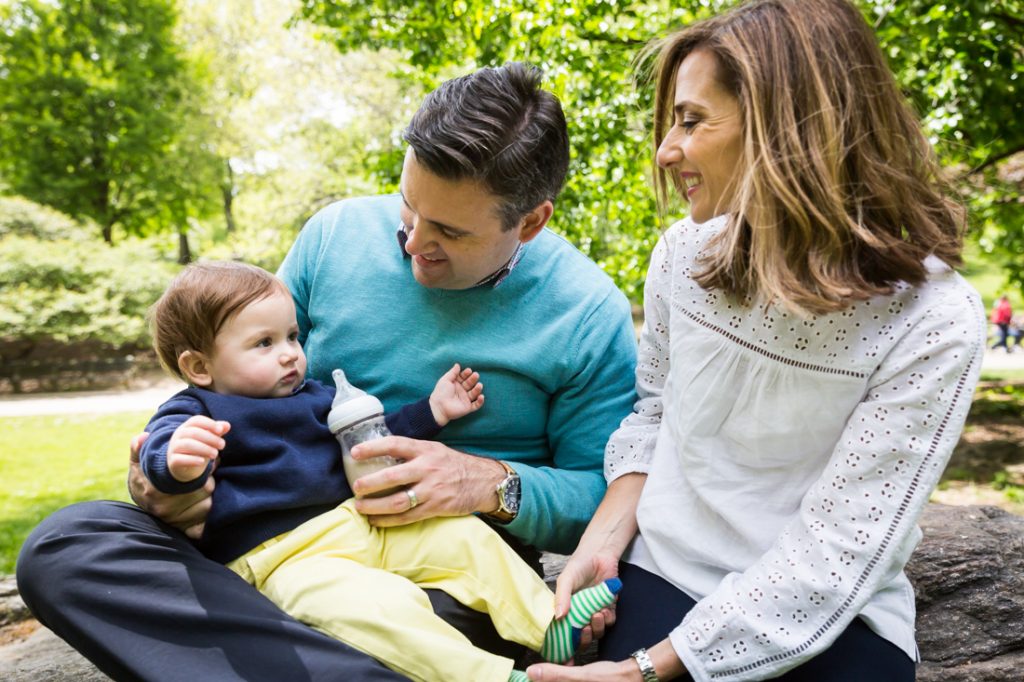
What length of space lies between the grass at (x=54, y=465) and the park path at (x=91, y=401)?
22.3 inches

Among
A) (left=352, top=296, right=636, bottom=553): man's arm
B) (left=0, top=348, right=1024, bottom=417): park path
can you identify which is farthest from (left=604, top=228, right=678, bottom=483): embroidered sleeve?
(left=0, top=348, right=1024, bottom=417): park path

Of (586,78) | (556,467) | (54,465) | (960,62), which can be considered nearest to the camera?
(556,467)

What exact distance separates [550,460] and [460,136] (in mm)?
936

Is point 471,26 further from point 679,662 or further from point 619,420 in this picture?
point 679,662

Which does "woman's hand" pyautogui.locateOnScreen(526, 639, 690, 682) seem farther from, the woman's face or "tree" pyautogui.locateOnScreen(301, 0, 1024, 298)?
"tree" pyautogui.locateOnScreen(301, 0, 1024, 298)

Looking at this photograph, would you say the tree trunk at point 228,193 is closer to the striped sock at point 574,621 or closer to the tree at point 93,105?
the tree at point 93,105

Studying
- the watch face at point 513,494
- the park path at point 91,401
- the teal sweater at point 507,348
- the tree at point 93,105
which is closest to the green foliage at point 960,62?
the teal sweater at point 507,348

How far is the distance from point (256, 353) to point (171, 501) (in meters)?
0.37

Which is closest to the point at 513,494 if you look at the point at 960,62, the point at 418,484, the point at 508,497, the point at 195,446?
the point at 508,497

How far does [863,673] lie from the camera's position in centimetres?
170

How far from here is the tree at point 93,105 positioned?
18656mm

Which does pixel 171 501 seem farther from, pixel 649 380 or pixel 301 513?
pixel 649 380

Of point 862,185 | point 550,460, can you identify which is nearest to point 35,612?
point 550,460

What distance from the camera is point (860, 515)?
1626 millimetres
